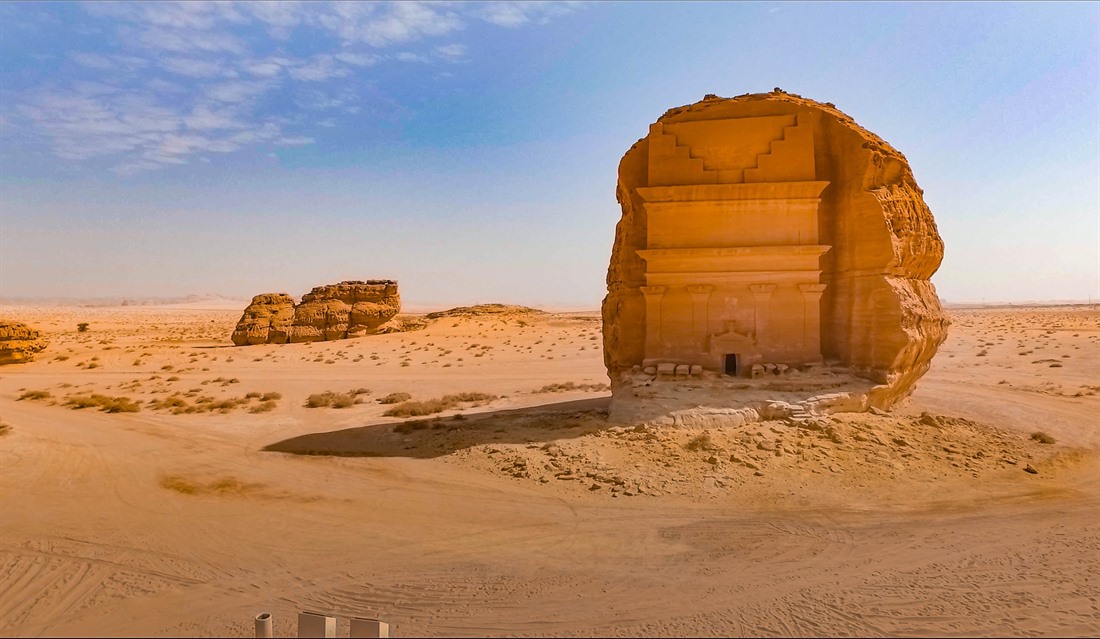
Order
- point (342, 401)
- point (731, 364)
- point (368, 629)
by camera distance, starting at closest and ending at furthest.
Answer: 1. point (368, 629)
2. point (731, 364)
3. point (342, 401)

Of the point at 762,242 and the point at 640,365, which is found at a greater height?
the point at 762,242

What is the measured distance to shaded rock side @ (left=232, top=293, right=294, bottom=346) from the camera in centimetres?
3509

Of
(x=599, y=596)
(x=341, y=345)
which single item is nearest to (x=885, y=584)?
(x=599, y=596)

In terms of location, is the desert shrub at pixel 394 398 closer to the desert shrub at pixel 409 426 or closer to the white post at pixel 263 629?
the desert shrub at pixel 409 426

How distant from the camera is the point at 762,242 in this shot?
11781mm

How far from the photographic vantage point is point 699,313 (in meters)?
11.9

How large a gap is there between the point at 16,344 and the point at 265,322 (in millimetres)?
11303

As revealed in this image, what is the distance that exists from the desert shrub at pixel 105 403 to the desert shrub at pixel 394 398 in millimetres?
6500

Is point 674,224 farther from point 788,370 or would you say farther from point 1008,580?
point 1008,580

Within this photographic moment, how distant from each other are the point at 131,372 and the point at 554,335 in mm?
23993

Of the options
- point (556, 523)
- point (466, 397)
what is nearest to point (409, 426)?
point (466, 397)

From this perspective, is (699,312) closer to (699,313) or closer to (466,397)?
(699,313)

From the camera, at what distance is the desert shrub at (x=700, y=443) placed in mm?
9398

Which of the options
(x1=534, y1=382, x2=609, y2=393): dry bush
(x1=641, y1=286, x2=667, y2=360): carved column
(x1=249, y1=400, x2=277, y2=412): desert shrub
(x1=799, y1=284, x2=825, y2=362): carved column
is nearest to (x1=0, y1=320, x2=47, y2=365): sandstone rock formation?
(x1=249, y1=400, x2=277, y2=412): desert shrub
